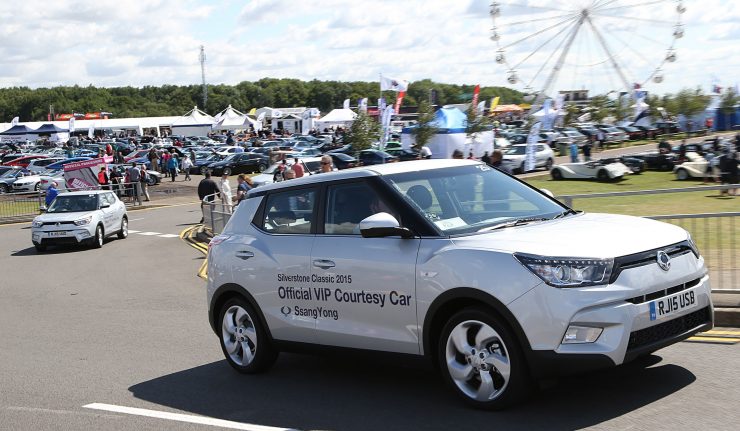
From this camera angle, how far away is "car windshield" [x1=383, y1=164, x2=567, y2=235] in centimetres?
676

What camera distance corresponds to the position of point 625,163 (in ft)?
145

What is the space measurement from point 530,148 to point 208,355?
36.7 m

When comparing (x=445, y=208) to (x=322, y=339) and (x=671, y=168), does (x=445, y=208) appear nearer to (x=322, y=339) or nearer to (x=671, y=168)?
(x=322, y=339)

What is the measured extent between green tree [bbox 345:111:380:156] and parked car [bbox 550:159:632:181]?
64.1 ft

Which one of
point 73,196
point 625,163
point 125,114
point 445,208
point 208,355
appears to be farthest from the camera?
point 125,114

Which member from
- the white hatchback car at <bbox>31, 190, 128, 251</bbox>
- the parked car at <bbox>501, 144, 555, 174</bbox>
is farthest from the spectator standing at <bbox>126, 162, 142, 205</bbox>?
the parked car at <bbox>501, 144, 555, 174</bbox>

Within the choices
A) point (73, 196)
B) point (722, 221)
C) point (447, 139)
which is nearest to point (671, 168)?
point (447, 139)

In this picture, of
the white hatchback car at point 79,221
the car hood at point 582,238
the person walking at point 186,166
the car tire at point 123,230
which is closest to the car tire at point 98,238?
the white hatchback car at point 79,221

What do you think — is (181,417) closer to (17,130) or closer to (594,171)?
(594,171)

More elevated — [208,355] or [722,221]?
[722,221]

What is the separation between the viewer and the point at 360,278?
272 inches

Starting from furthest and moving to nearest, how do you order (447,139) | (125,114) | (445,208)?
(125,114) < (447,139) < (445,208)

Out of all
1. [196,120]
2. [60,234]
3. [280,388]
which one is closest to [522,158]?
[60,234]

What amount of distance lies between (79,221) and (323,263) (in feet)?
64.7
